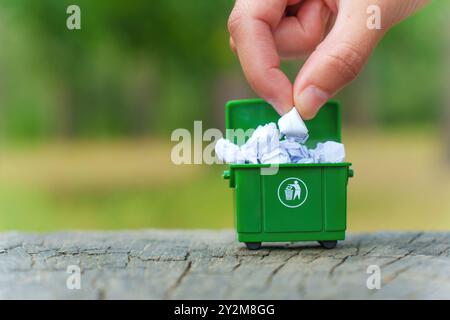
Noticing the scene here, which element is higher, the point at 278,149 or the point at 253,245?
the point at 278,149

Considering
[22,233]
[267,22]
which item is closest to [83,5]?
[22,233]

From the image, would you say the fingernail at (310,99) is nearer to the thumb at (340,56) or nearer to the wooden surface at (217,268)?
the thumb at (340,56)

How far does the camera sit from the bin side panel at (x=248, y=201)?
291 cm

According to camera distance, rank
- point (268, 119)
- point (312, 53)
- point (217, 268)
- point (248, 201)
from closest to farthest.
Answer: point (217, 268), point (312, 53), point (248, 201), point (268, 119)

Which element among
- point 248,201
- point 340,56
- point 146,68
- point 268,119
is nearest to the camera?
point 340,56

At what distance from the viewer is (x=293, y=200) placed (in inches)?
116

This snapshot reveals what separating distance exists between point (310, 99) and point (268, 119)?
0.46m

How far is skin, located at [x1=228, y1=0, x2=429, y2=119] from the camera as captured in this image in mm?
2703

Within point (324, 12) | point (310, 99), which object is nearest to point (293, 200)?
point (310, 99)

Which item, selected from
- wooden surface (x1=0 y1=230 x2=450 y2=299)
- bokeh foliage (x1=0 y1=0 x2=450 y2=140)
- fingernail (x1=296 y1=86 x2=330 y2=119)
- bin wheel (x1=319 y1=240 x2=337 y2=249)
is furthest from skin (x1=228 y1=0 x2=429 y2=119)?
bokeh foliage (x1=0 y1=0 x2=450 y2=140)

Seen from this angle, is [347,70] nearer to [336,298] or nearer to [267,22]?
[267,22]

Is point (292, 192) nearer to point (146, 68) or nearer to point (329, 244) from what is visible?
point (329, 244)

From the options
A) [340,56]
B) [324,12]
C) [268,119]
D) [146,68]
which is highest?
[146,68]

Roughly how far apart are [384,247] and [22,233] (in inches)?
78.6
